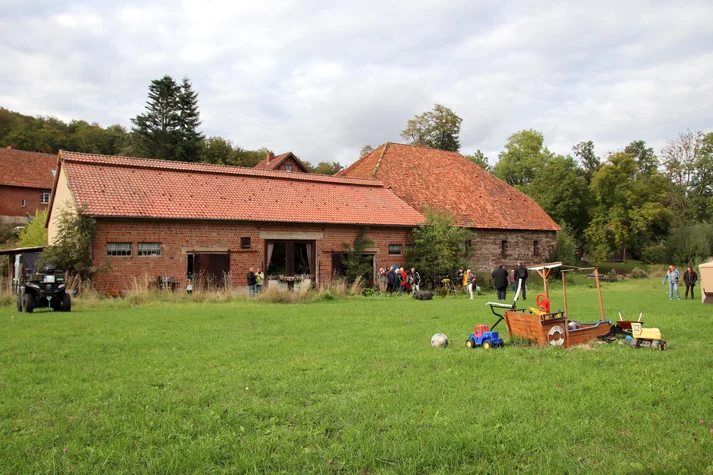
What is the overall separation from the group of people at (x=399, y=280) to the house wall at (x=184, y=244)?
177 cm

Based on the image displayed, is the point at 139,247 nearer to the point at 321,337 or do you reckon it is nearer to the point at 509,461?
the point at 321,337

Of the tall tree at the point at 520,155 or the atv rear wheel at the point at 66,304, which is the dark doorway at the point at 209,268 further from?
the tall tree at the point at 520,155

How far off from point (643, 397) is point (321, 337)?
5.86 m

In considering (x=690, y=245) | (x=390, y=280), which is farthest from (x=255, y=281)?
(x=690, y=245)

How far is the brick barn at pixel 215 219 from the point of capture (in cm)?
2156

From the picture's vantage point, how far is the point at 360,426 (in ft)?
16.1

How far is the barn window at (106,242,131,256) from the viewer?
835 inches

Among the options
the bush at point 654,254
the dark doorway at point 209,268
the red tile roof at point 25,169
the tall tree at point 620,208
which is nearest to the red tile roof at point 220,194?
the dark doorway at point 209,268

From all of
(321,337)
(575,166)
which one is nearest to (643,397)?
(321,337)

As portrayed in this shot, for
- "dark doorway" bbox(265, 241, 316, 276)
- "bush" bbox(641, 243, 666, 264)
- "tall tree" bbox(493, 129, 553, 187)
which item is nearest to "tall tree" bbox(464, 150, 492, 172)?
"tall tree" bbox(493, 129, 553, 187)

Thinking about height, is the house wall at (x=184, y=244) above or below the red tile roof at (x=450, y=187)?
below

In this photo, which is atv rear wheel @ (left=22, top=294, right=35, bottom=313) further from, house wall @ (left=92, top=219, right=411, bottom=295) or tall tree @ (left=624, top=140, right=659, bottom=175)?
tall tree @ (left=624, top=140, right=659, bottom=175)

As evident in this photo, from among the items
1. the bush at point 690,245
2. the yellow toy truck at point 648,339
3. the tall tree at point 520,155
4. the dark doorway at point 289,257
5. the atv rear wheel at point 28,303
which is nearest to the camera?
the yellow toy truck at point 648,339

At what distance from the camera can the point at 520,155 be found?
2544 inches
